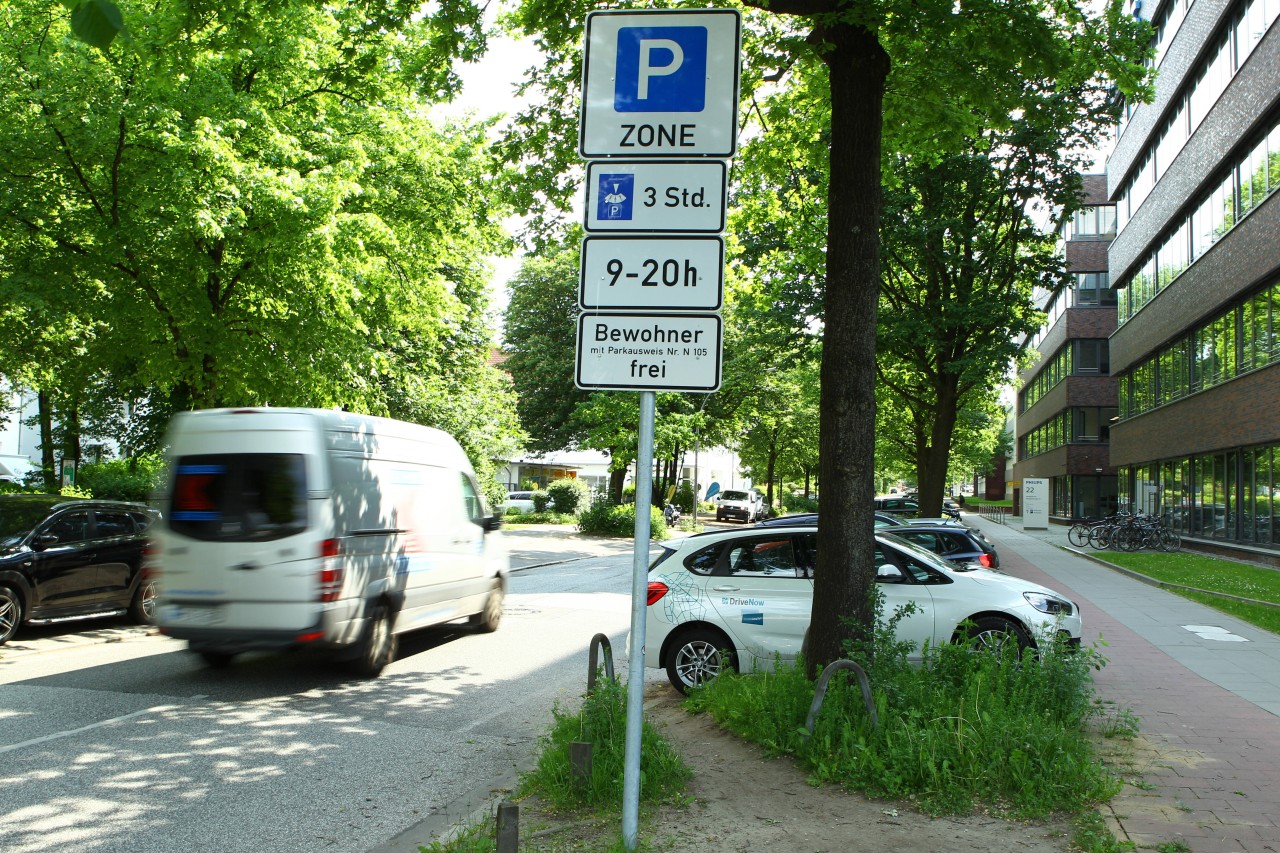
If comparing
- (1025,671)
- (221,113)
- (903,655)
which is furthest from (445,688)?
(221,113)

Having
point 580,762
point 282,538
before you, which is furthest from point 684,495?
point 580,762

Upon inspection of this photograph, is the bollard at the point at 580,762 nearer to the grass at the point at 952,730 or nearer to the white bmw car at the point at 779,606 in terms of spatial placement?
the grass at the point at 952,730

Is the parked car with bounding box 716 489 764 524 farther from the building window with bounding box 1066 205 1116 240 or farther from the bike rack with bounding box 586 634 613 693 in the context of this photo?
the bike rack with bounding box 586 634 613 693

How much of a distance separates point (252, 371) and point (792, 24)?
944 centimetres

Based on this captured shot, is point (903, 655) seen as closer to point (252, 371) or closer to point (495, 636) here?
point (495, 636)

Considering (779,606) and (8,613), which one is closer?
(779,606)

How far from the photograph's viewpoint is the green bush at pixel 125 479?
2009 cm

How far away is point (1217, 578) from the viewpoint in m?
18.1

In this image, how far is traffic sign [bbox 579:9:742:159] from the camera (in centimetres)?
441

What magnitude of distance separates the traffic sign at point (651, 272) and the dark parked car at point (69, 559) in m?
9.01

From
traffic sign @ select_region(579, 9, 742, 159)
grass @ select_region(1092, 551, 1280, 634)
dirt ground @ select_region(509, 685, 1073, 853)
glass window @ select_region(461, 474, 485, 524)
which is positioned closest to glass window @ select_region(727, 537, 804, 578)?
dirt ground @ select_region(509, 685, 1073, 853)

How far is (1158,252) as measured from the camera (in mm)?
32625

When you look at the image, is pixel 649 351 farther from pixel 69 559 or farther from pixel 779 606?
pixel 69 559

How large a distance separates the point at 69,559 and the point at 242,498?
384 cm
